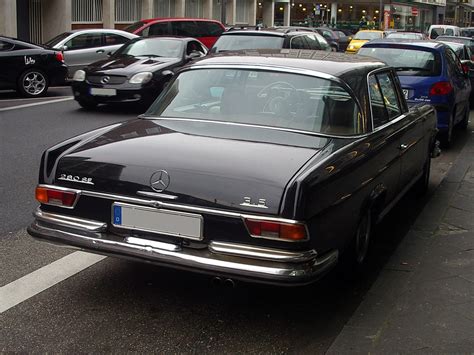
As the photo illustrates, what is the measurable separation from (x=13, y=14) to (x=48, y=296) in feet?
74.9

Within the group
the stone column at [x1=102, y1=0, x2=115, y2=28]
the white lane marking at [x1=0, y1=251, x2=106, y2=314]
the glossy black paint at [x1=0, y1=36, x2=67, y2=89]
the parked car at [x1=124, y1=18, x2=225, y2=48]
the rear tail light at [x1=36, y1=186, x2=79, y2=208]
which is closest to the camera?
the rear tail light at [x1=36, y1=186, x2=79, y2=208]

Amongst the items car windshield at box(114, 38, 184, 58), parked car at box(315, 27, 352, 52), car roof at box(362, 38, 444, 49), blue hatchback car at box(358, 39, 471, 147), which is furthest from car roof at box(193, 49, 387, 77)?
parked car at box(315, 27, 352, 52)

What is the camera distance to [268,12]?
53.4 m

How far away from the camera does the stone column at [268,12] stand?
5297 cm

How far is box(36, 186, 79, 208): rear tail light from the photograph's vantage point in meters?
4.18

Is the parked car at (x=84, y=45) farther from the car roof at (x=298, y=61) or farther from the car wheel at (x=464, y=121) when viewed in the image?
the car roof at (x=298, y=61)

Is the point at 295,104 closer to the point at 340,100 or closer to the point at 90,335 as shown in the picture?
the point at 340,100

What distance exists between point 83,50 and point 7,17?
26.0ft

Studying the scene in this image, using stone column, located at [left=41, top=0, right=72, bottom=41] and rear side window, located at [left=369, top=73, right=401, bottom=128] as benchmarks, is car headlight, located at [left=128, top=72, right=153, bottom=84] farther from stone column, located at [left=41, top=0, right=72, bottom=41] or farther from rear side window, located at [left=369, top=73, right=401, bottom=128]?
stone column, located at [left=41, top=0, right=72, bottom=41]

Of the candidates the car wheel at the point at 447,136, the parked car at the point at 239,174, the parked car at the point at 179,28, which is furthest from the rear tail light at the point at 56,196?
the parked car at the point at 179,28

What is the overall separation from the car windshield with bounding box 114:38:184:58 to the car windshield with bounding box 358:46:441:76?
4.85 metres

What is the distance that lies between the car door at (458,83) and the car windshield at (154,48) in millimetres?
5397

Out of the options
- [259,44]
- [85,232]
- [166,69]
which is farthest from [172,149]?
[259,44]

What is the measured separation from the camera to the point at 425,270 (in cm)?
511
